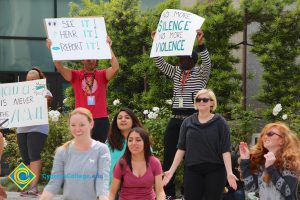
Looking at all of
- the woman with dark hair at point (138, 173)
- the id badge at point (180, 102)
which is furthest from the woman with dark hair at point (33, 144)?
the woman with dark hair at point (138, 173)

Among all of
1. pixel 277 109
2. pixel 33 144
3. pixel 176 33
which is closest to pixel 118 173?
pixel 33 144

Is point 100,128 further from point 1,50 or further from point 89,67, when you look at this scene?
point 1,50

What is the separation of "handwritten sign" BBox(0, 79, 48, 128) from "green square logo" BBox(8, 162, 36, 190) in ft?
3.94

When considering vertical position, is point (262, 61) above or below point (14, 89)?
above

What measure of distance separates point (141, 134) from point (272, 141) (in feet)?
3.84

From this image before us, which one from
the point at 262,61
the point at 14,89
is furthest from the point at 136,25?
the point at 14,89

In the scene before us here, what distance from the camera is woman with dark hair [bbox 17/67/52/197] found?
28.7ft

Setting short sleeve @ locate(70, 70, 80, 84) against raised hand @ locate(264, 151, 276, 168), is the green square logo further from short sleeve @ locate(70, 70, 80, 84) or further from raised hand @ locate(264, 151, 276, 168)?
raised hand @ locate(264, 151, 276, 168)

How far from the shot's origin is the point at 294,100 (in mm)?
11203

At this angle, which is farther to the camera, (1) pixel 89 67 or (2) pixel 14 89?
(2) pixel 14 89

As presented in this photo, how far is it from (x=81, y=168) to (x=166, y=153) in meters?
2.92

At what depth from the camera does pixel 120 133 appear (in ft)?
22.8

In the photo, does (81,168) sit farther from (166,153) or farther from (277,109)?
(277,109)

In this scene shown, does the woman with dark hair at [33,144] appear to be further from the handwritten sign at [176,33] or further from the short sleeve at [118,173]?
the short sleeve at [118,173]
